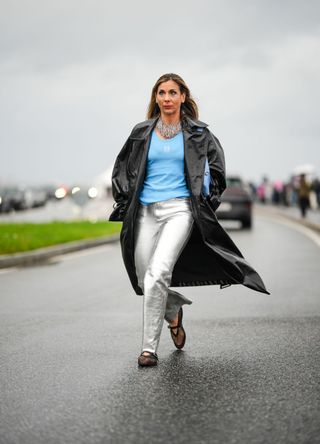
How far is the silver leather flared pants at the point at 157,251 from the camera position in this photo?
5.56 m

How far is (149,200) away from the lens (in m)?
5.71

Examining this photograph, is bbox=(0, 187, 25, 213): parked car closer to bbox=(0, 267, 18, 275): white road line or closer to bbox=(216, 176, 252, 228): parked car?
bbox=(216, 176, 252, 228): parked car

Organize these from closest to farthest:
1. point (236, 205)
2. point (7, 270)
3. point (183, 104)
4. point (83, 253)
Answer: point (183, 104) → point (7, 270) → point (83, 253) → point (236, 205)

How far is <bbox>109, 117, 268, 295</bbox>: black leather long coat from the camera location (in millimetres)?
5648

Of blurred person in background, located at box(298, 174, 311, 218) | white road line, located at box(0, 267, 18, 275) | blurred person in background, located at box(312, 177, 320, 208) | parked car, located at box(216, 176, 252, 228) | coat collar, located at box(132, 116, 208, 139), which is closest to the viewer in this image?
coat collar, located at box(132, 116, 208, 139)

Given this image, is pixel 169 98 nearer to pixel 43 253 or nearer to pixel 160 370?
pixel 160 370

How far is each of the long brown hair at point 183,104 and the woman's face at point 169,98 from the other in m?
0.04

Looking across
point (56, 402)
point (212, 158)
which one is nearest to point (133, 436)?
point (56, 402)

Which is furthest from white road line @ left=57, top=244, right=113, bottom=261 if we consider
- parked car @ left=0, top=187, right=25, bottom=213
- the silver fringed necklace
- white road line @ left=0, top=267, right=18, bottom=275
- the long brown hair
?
parked car @ left=0, top=187, right=25, bottom=213

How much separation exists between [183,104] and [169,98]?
0.77 ft

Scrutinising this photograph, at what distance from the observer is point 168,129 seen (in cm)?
576

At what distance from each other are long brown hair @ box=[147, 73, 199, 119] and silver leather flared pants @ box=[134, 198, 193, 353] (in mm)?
665

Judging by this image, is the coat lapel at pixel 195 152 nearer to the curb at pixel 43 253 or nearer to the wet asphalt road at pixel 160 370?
the wet asphalt road at pixel 160 370

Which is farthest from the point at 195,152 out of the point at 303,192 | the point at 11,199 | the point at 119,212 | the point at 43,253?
the point at 11,199
